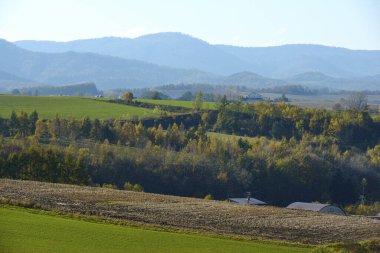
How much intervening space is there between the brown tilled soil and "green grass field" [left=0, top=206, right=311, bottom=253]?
2.85m

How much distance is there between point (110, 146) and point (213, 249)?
51.6 m

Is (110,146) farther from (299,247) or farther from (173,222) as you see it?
(299,247)

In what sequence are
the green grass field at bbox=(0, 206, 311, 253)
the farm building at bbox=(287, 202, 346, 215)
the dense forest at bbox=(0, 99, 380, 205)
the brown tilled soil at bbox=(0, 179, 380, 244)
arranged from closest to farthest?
the green grass field at bbox=(0, 206, 311, 253)
the brown tilled soil at bbox=(0, 179, 380, 244)
the farm building at bbox=(287, 202, 346, 215)
the dense forest at bbox=(0, 99, 380, 205)

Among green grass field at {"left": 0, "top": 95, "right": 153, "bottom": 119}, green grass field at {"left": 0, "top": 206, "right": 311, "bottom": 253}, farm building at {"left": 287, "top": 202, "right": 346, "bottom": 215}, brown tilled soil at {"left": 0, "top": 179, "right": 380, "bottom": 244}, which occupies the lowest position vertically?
farm building at {"left": 287, "top": 202, "right": 346, "bottom": 215}

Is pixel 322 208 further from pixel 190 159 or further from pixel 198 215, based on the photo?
pixel 198 215

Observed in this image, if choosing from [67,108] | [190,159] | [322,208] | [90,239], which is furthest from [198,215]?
[67,108]

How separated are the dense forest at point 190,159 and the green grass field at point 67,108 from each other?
5.21 meters

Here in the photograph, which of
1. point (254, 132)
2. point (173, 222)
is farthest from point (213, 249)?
point (254, 132)

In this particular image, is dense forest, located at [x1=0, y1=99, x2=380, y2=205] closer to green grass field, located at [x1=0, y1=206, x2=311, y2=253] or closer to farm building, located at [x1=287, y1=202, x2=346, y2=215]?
farm building, located at [x1=287, y1=202, x2=346, y2=215]

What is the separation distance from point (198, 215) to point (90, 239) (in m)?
11.8

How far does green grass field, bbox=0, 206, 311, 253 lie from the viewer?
2403cm

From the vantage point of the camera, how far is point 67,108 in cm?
10625

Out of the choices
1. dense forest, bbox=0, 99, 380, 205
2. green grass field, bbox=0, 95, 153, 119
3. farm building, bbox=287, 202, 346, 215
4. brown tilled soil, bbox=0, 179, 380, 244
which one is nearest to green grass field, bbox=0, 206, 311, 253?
brown tilled soil, bbox=0, 179, 380, 244

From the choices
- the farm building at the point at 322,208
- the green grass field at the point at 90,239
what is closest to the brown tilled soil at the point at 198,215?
the green grass field at the point at 90,239
